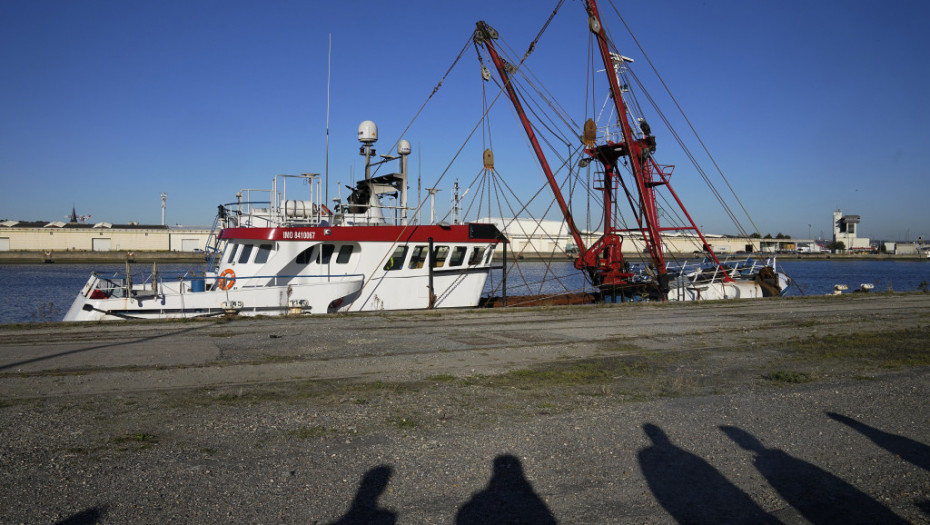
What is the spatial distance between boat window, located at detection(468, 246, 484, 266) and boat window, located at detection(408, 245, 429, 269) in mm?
1705

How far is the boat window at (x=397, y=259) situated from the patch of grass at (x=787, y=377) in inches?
491

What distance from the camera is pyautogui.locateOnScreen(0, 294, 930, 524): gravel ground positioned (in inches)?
187

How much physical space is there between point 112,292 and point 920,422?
1931 centimetres

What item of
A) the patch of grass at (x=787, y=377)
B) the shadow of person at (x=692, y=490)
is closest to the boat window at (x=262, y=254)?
the patch of grass at (x=787, y=377)

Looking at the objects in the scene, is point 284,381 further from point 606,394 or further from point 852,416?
point 852,416

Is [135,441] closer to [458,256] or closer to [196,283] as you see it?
[196,283]

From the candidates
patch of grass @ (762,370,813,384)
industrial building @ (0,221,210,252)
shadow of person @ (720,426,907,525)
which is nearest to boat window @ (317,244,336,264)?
patch of grass @ (762,370,813,384)

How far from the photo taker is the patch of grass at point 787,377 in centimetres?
891

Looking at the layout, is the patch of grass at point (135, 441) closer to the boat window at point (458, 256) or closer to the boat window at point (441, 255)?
the boat window at point (441, 255)

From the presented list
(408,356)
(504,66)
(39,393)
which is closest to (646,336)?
(408,356)

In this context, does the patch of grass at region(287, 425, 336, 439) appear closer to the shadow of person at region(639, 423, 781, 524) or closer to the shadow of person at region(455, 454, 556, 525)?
the shadow of person at region(455, 454, 556, 525)

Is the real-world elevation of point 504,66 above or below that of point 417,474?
above

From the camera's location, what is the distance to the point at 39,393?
7.62 meters

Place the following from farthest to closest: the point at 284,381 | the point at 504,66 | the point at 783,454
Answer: the point at 504,66
the point at 284,381
the point at 783,454
